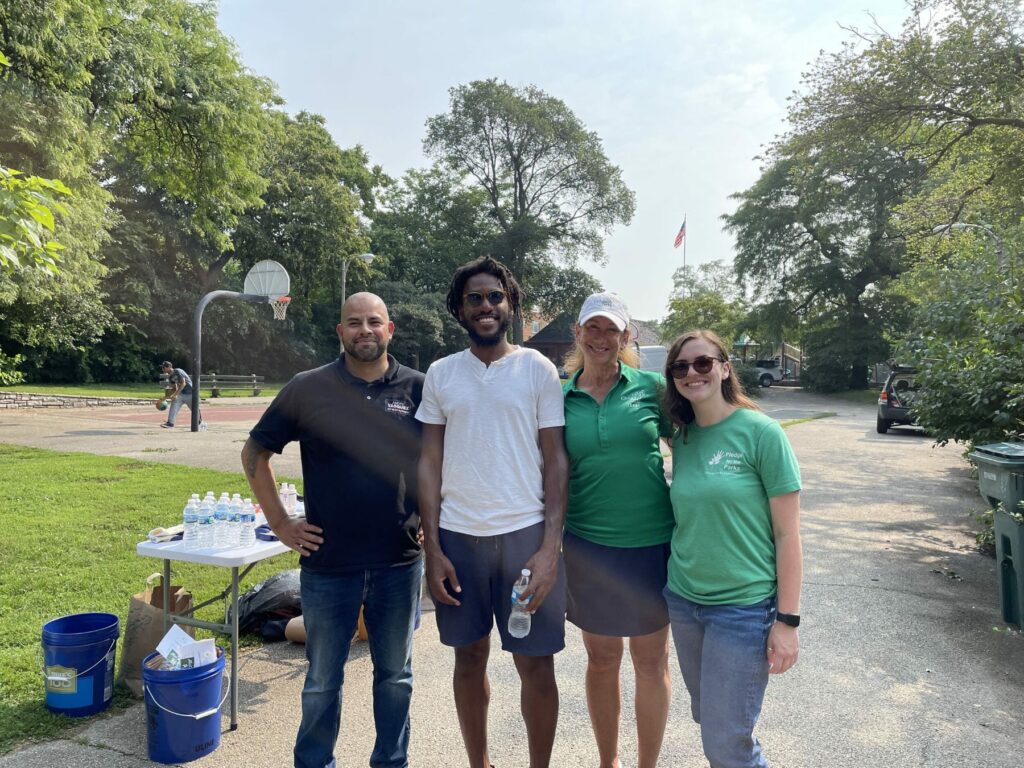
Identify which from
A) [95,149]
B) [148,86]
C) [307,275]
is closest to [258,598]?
[148,86]

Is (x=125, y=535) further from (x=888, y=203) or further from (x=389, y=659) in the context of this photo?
(x=888, y=203)

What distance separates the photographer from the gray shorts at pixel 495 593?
2.54m

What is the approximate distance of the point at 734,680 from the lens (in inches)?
87.0

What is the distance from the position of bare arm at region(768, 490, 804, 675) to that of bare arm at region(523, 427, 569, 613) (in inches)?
28.6

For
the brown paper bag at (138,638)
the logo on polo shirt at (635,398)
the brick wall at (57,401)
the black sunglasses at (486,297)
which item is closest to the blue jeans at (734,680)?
the logo on polo shirt at (635,398)

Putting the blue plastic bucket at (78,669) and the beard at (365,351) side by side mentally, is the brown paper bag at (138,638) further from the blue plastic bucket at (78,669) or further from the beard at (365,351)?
the beard at (365,351)

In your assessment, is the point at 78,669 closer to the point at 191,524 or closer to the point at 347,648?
the point at 191,524

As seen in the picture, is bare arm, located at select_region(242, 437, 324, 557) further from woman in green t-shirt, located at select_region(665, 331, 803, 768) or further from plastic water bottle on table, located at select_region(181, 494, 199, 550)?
woman in green t-shirt, located at select_region(665, 331, 803, 768)

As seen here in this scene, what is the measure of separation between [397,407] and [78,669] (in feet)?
6.79

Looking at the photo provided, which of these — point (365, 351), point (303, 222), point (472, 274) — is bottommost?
point (365, 351)

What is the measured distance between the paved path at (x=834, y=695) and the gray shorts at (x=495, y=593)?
32.8 inches

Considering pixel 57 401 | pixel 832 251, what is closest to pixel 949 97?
pixel 57 401

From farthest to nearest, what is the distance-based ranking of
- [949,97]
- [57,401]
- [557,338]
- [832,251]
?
1. [557,338]
2. [832,251]
3. [57,401]
4. [949,97]

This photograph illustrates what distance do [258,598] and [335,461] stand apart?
2307 millimetres
